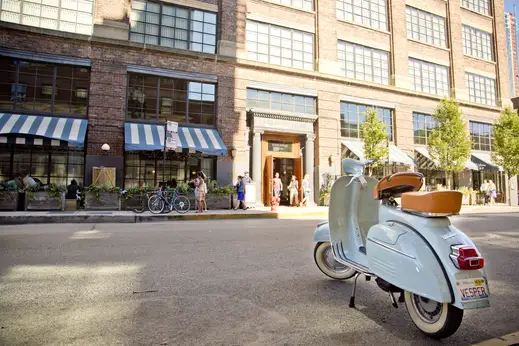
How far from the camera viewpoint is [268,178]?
16.8 m

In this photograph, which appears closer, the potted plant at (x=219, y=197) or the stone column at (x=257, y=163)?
the potted plant at (x=219, y=197)

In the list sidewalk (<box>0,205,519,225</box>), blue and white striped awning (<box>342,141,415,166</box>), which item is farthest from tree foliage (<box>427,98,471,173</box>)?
sidewalk (<box>0,205,519,225</box>)

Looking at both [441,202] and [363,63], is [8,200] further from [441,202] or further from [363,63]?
[363,63]

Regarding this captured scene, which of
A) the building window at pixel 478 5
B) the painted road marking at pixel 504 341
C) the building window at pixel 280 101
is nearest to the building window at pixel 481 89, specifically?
the building window at pixel 478 5

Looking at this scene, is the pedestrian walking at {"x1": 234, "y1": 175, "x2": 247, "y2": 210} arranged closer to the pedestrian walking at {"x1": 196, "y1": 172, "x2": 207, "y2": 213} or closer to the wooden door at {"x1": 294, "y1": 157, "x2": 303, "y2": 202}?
the pedestrian walking at {"x1": 196, "y1": 172, "x2": 207, "y2": 213}

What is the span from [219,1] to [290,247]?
16296mm

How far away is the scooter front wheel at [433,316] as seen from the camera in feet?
7.11

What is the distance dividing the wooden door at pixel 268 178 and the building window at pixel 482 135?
17.5 m

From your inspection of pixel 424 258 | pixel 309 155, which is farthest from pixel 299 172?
pixel 424 258

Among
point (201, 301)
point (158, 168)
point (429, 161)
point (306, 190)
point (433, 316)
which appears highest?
point (429, 161)

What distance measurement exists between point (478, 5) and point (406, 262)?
107 ft

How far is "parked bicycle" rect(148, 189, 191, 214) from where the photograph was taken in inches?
485

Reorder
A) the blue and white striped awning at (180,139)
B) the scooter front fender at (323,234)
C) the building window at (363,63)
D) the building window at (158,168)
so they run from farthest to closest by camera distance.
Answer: the building window at (363,63) → the building window at (158,168) → the blue and white striped awning at (180,139) → the scooter front fender at (323,234)

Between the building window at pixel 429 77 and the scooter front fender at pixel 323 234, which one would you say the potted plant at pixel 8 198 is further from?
the building window at pixel 429 77
